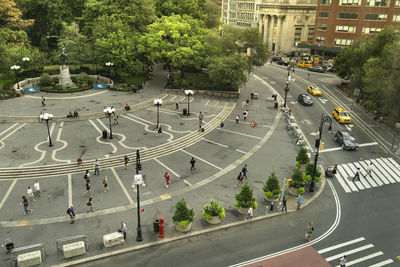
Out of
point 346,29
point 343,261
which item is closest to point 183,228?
point 343,261

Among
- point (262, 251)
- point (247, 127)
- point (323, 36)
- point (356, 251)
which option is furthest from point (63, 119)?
point (323, 36)

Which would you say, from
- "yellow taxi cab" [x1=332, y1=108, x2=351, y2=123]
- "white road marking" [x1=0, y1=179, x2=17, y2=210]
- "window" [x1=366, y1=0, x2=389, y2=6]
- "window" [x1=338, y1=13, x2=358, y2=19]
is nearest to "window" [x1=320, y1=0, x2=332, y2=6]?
"window" [x1=338, y1=13, x2=358, y2=19]

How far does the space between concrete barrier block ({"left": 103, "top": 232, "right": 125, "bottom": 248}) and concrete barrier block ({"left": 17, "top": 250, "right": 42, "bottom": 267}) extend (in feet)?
13.3

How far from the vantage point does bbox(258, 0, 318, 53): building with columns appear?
10712 cm

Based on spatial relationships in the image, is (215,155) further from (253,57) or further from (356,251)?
(253,57)

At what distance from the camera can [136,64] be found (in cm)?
6047

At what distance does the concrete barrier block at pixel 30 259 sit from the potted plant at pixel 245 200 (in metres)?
14.3

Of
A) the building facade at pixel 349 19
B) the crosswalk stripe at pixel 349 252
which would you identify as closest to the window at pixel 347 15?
the building facade at pixel 349 19

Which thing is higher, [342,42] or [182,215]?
[342,42]

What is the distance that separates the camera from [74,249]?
71.4 feet

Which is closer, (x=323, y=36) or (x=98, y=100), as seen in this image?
(x=98, y=100)

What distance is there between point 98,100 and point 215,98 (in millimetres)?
19434

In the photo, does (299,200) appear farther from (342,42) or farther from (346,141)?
(342,42)

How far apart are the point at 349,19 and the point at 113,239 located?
83225 mm
